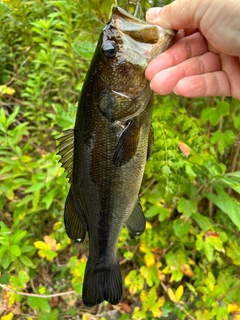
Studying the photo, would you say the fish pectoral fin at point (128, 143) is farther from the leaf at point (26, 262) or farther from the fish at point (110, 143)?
the leaf at point (26, 262)

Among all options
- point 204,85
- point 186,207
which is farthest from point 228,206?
point 204,85

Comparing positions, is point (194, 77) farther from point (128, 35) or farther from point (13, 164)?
point (13, 164)

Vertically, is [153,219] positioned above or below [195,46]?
below

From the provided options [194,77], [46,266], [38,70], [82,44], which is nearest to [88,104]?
[194,77]

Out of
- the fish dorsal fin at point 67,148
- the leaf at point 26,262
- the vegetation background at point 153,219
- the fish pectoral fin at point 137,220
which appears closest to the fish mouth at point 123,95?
the fish dorsal fin at point 67,148

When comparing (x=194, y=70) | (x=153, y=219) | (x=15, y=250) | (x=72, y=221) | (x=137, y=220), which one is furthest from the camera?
(x=153, y=219)

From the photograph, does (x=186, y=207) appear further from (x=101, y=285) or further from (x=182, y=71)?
(x=182, y=71)

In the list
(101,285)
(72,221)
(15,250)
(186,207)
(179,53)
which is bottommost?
(15,250)

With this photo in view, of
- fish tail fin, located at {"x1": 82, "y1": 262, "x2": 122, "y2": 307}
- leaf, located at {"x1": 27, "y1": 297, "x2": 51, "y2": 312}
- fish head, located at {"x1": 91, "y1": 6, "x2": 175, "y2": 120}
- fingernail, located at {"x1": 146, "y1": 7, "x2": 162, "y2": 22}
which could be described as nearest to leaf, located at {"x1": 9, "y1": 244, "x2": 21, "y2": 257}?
leaf, located at {"x1": 27, "y1": 297, "x2": 51, "y2": 312}
